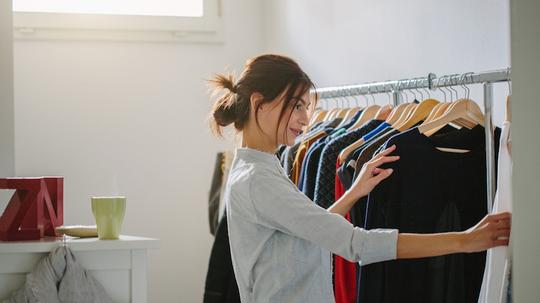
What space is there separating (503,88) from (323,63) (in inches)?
52.0

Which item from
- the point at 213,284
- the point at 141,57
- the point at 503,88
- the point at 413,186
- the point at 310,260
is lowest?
the point at 213,284

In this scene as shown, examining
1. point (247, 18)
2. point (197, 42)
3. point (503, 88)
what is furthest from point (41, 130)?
point (503, 88)

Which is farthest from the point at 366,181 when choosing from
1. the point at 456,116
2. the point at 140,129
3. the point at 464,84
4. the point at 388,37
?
the point at 140,129

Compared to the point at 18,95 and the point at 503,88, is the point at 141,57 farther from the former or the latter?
the point at 503,88

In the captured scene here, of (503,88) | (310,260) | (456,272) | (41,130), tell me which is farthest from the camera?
(41,130)

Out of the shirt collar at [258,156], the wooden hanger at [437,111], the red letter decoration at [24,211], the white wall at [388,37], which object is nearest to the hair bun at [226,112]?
the shirt collar at [258,156]

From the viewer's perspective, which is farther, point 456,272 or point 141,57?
point 141,57

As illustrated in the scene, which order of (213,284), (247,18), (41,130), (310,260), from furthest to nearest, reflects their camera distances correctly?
(247,18)
(41,130)
(213,284)
(310,260)

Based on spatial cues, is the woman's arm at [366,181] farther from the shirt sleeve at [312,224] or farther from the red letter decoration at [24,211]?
the red letter decoration at [24,211]

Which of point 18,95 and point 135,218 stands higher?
point 18,95

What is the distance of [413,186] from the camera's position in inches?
77.7

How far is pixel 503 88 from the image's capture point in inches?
90.4

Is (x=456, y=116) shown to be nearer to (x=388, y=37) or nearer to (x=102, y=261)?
(x=102, y=261)

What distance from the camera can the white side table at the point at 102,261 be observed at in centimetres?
180
